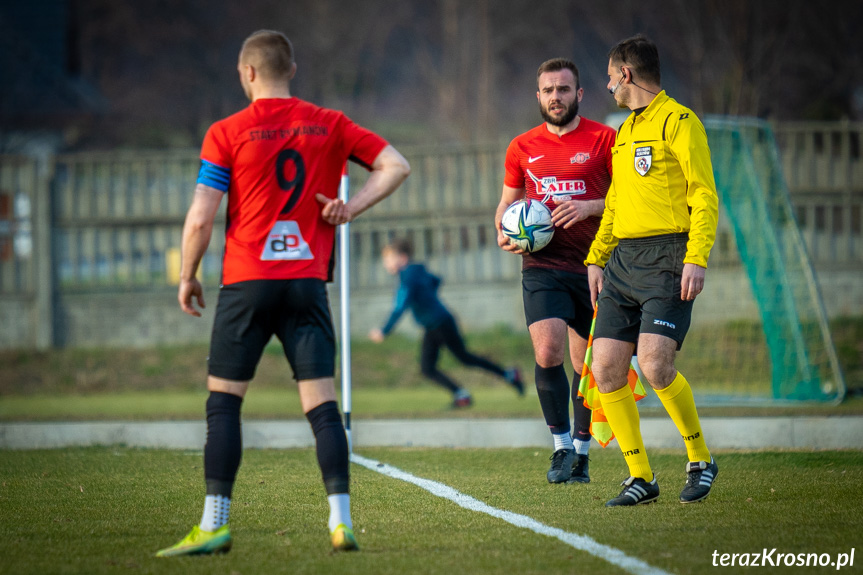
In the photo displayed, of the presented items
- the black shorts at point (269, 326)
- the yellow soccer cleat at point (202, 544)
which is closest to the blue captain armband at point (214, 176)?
the black shorts at point (269, 326)

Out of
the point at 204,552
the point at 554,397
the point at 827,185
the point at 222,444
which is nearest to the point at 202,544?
the point at 204,552

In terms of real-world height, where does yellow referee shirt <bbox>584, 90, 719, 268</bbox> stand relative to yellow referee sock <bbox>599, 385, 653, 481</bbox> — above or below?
above

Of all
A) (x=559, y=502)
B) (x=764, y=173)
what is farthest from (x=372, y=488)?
(x=764, y=173)

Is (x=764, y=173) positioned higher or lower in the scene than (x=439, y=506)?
higher

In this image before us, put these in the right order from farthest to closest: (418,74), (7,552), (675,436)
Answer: (418,74) < (675,436) < (7,552)

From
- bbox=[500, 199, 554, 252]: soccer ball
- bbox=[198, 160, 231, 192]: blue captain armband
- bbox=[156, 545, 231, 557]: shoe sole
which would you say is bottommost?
bbox=[156, 545, 231, 557]: shoe sole

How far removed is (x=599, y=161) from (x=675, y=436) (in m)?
3.01

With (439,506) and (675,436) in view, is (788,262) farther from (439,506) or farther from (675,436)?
(439,506)

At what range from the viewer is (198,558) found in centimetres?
399

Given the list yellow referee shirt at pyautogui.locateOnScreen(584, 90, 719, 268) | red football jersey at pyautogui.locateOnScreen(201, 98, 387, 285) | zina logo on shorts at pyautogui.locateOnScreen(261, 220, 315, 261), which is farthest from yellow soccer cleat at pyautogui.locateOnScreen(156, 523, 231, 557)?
yellow referee shirt at pyautogui.locateOnScreen(584, 90, 719, 268)

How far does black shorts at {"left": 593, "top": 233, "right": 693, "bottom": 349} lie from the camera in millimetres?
5004

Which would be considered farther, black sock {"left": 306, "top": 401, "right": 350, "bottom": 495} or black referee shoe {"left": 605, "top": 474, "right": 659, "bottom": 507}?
black referee shoe {"left": 605, "top": 474, "right": 659, "bottom": 507}

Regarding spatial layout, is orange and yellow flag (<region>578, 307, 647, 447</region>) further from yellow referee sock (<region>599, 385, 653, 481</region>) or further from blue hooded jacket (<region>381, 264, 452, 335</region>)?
blue hooded jacket (<region>381, 264, 452, 335</region>)

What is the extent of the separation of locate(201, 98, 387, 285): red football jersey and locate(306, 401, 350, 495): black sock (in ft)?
1.96
